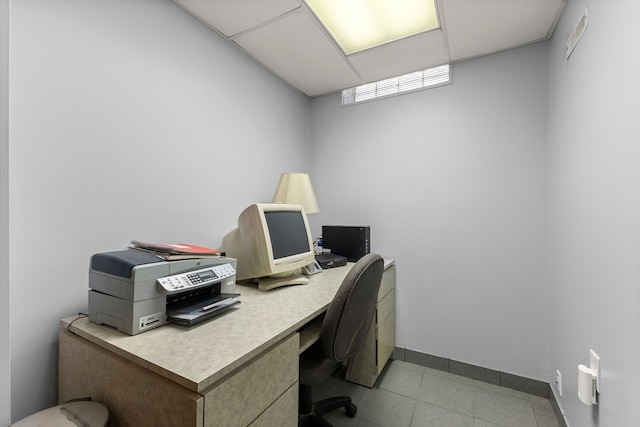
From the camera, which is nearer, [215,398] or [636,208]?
[215,398]

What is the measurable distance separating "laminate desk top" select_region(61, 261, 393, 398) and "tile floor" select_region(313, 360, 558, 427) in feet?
3.19

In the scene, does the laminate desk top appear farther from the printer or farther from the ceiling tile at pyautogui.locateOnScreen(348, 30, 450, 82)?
the ceiling tile at pyautogui.locateOnScreen(348, 30, 450, 82)

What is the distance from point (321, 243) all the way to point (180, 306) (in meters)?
1.57

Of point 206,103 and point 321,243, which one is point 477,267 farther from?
point 206,103

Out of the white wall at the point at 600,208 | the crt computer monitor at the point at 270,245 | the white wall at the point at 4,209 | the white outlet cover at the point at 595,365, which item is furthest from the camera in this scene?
the crt computer monitor at the point at 270,245

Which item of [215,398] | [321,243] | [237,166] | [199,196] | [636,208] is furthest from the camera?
[321,243]

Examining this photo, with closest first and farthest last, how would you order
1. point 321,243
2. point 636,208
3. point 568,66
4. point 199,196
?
Answer: point 636,208 < point 568,66 < point 199,196 < point 321,243

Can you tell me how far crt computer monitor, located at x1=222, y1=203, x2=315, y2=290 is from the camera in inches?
57.7

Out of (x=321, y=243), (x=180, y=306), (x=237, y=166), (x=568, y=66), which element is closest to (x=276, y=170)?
(x=237, y=166)

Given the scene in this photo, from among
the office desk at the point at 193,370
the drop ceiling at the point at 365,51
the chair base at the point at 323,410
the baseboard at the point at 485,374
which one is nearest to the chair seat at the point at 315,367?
the office desk at the point at 193,370

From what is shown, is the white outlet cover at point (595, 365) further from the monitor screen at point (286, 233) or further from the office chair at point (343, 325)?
the monitor screen at point (286, 233)

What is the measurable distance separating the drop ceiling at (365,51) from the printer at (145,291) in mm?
1527

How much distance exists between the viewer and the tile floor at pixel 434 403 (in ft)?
5.39

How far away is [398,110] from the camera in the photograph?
2.39 metres
